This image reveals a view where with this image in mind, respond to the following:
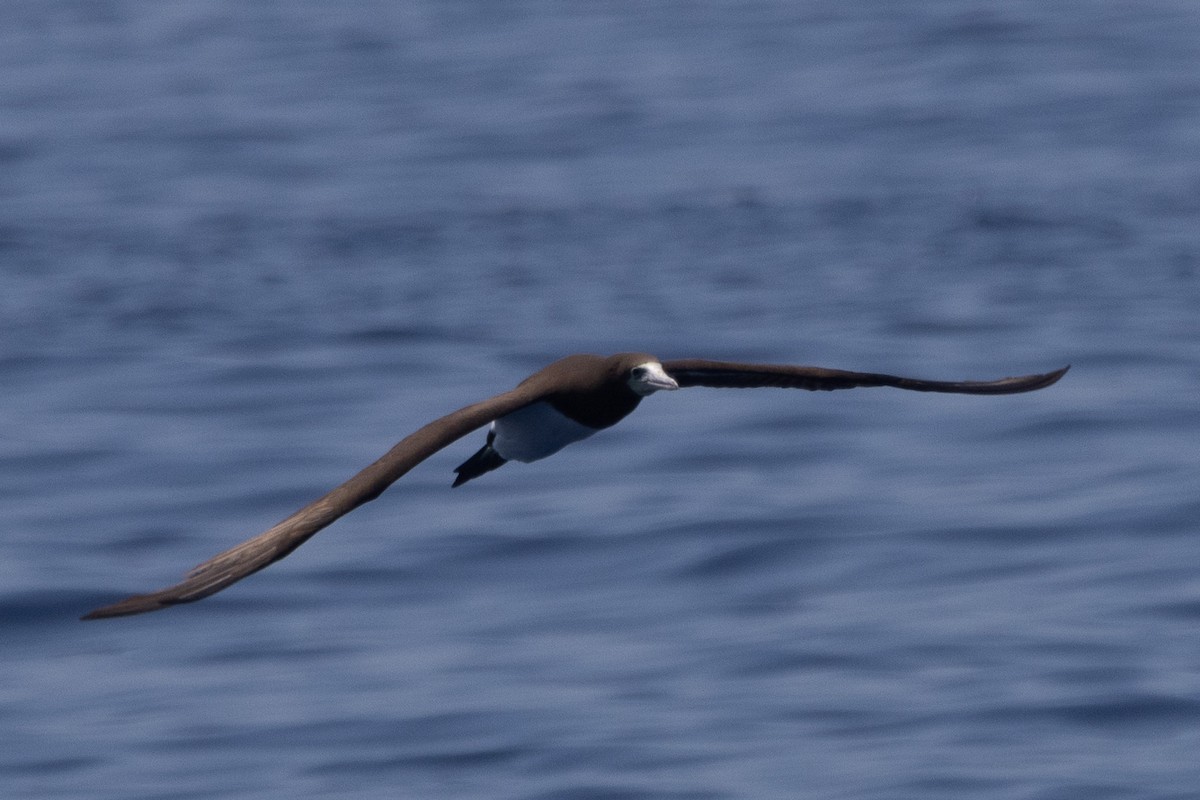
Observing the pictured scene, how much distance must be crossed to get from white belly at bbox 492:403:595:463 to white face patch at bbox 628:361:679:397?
40cm

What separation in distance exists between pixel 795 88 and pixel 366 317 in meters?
10.5

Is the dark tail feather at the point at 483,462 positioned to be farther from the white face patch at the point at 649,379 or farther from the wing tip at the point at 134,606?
the wing tip at the point at 134,606

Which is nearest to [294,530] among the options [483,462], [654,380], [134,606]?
[134,606]

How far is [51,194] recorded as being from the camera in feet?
79.9

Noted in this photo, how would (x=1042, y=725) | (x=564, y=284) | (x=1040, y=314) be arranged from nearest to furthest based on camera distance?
(x=1042, y=725), (x=1040, y=314), (x=564, y=284)

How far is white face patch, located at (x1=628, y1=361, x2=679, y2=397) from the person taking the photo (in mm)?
9492

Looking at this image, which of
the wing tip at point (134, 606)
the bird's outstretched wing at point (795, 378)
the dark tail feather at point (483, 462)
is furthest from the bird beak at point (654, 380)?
the wing tip at point (134, 606)

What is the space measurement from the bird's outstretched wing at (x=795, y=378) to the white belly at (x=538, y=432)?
0.51 meters

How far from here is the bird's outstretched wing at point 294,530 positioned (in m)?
6.73

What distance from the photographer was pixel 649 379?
31.3ft

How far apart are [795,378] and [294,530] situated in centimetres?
327

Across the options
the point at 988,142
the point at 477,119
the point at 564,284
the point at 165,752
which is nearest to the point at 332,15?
the point at 477,119

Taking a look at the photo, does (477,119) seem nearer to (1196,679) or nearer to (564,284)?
(564,284)

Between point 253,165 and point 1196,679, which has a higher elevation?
point 253,165
